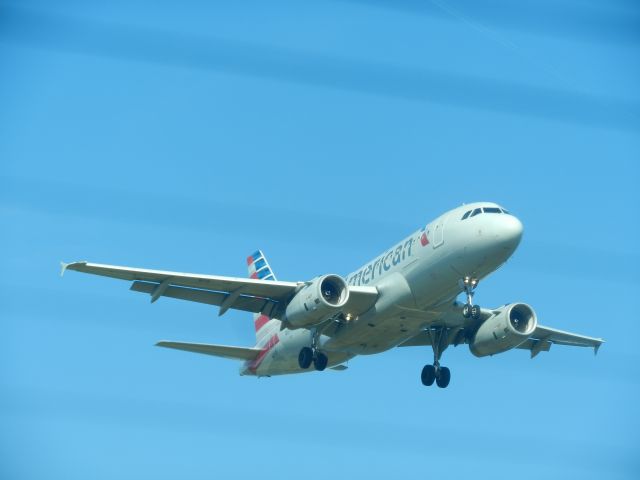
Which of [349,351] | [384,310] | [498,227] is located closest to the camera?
[498,227]

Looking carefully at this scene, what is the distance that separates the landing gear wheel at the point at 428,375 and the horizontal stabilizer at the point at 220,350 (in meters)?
7.97

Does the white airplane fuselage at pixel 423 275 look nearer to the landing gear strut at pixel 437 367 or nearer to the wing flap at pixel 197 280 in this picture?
the landing gear strut at pixel 437 367

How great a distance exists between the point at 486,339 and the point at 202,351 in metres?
12.8

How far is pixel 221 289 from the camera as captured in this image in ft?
160

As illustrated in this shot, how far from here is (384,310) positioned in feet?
156

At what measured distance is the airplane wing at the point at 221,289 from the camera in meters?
46.5

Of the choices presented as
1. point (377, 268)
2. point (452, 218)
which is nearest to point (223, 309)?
point (377, 268)

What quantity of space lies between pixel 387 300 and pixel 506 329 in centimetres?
691

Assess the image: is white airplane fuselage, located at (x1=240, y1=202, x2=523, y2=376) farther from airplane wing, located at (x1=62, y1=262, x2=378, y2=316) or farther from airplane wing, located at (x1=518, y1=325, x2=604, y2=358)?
airplane wing, located at (x1=518, y1=325, x2=604, y2=358)

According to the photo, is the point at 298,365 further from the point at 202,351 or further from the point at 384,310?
the point at 384,310

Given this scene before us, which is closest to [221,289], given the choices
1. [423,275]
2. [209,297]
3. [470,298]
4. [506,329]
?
[209,297]

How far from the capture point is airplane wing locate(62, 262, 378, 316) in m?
46.5

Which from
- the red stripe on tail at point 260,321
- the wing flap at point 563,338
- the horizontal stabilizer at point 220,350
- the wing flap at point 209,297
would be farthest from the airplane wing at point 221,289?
the wing flap at point 563,338

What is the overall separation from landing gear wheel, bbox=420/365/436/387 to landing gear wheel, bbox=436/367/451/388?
11.8 inches
